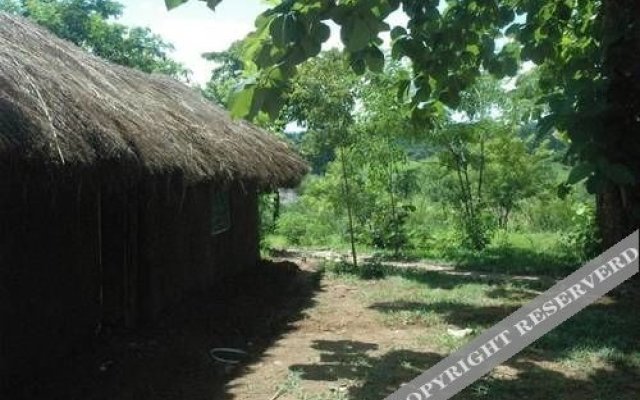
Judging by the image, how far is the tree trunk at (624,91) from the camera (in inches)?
124

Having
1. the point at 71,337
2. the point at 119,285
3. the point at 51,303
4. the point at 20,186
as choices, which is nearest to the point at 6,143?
the point at 20,186

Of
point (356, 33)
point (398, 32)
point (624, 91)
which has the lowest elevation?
point (624, 91)

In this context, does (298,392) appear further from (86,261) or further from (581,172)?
(581,172)

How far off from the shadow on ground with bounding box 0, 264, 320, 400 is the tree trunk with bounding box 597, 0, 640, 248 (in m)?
3.36

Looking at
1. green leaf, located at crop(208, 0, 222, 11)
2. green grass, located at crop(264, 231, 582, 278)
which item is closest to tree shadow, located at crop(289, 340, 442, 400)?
green leaf, located at crop(208, 0, 222, 11)

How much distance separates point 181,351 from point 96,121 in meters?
2.30

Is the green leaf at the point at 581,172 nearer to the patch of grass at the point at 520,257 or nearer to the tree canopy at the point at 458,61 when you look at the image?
the tree canopy at the point at 458,61

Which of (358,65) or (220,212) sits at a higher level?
(358,65)

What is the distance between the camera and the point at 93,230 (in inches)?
248

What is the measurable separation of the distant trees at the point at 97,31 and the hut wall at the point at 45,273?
1352cm

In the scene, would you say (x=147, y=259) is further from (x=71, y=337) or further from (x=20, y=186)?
(x=20, y=186)

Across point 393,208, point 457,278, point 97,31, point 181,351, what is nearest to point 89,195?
point 181,351

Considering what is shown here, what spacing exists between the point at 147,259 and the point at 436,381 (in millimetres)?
3580

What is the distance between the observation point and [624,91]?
3.37m
